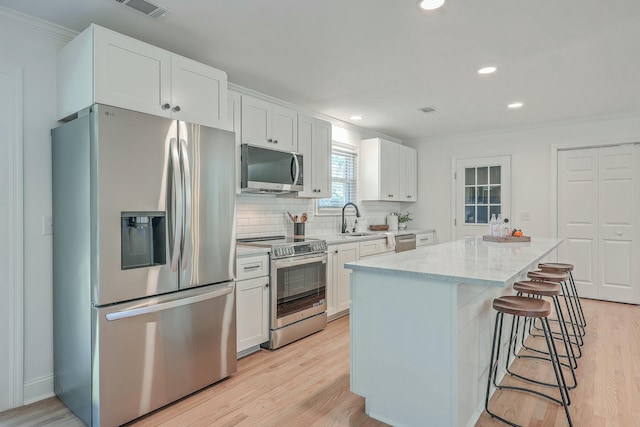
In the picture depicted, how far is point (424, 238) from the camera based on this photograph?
5816 millimetres

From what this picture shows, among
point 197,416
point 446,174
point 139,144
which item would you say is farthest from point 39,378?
point 446,174

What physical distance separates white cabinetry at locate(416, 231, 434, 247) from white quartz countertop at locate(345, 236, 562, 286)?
2.59 metres

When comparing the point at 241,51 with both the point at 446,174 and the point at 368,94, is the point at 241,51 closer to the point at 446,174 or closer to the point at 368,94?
the point at 368,94

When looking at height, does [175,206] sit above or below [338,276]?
above

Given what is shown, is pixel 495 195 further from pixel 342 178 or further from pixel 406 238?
pixel 342 178

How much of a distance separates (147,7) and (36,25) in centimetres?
79

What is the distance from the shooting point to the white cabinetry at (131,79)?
2.16 metres

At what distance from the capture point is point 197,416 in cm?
224

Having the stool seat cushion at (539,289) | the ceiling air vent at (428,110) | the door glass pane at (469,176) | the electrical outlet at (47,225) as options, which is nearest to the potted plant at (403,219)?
the door glass pane at (469,176)

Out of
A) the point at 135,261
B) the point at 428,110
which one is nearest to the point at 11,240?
the point at 135,261

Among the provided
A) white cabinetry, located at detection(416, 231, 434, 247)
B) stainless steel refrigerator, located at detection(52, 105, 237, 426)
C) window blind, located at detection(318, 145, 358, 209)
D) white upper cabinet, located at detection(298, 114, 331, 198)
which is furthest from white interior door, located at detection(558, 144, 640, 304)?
stainless steel refrigerator, located at detection(52, 105, 237, 426)

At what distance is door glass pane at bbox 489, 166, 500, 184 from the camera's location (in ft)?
18.4

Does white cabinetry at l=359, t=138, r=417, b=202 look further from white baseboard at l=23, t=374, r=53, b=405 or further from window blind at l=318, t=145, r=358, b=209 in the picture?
white baseboard at l=23, t=374, r=53, b=405

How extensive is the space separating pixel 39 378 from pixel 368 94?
3.59 m
